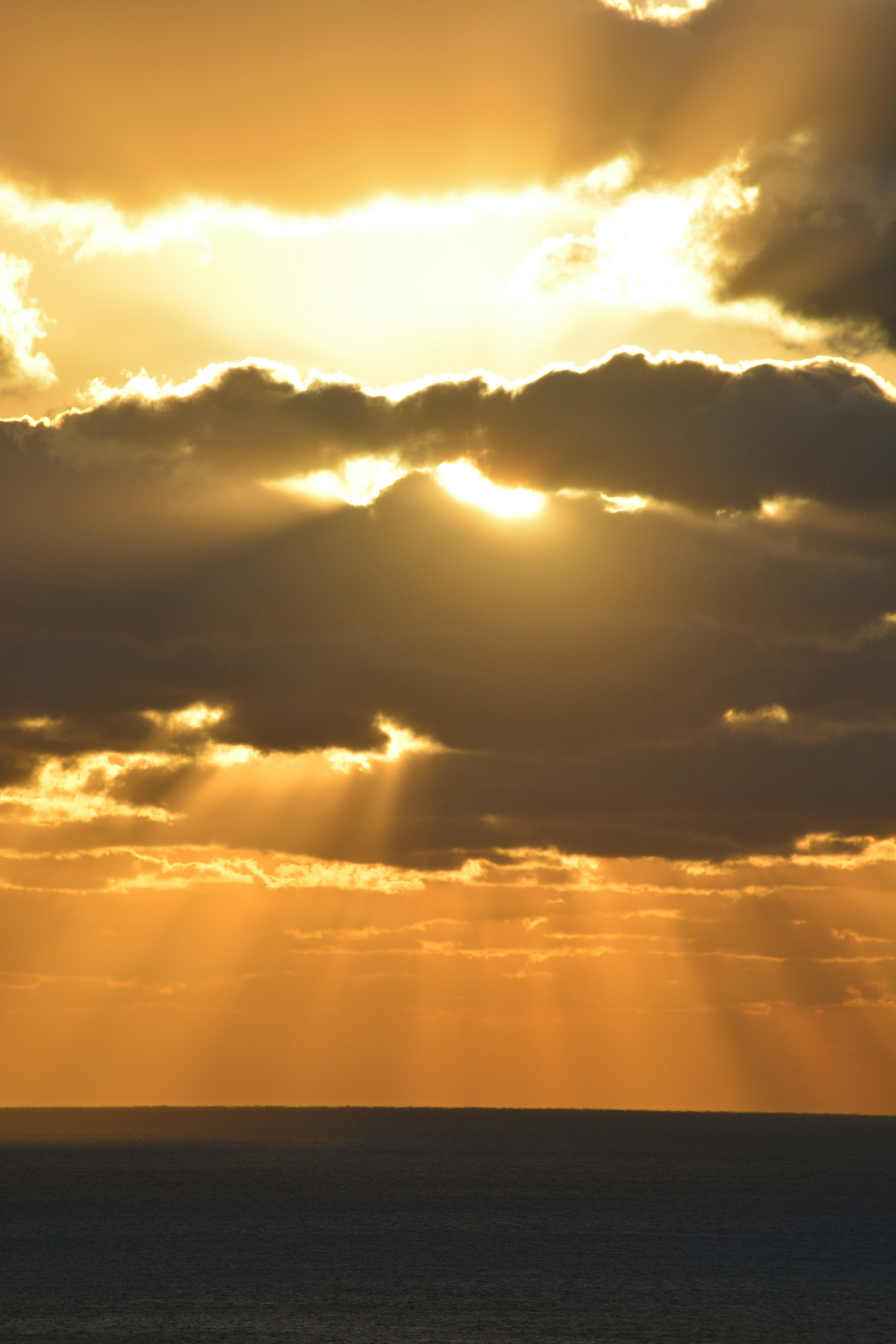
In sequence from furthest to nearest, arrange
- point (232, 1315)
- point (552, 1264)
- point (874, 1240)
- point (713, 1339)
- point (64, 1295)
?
point (874, 1240) → point (552, 1264) → point (64, 1295) → point (232, 1315) → point (713, 1339)

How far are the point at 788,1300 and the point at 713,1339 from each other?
25.5 m

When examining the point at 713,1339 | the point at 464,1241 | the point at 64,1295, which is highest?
the point at 464,1241

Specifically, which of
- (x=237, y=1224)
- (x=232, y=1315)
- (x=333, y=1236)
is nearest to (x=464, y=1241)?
(x=333, y=1236)

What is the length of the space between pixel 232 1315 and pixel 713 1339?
3794cm

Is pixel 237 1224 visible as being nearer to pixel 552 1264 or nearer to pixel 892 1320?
pixel 552 1264

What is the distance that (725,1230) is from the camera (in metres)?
187

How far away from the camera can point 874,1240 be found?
18138 cm

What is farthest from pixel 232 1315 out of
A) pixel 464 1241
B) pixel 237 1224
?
pixel 237 1224

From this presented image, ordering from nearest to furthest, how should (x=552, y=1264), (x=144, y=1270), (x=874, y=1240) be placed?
(x=144, y=1270), (x=552, y=1264), (x=874, y=1240)

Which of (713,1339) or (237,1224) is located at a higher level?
(237,1224)

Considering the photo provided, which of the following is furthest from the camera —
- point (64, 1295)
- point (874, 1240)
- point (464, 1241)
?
point (874, 1240)

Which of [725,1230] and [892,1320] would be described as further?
[725,1230]

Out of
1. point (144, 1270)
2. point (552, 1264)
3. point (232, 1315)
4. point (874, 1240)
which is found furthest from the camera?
point (874, 1240)

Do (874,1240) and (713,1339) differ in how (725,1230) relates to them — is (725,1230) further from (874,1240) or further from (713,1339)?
(713,1339)
